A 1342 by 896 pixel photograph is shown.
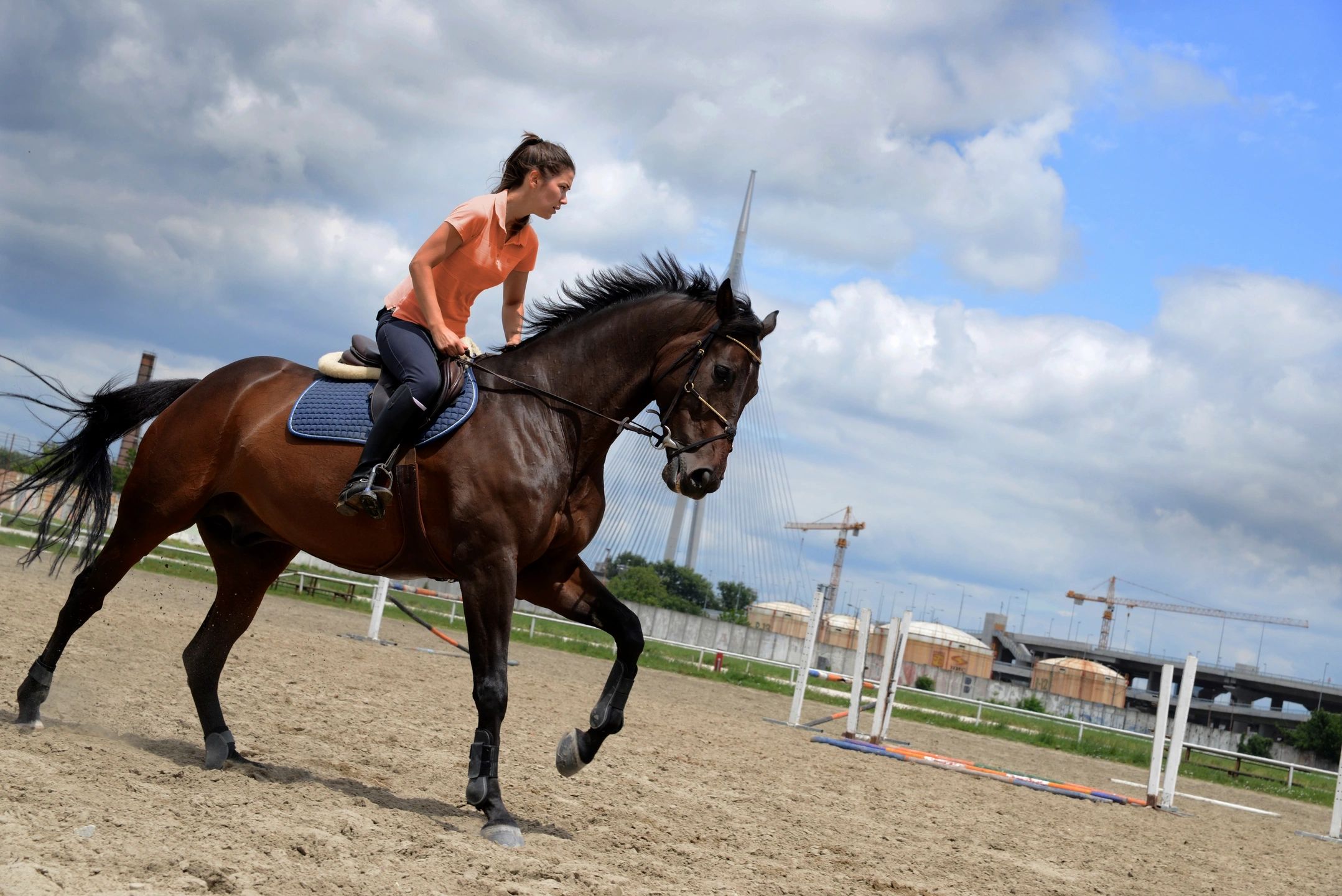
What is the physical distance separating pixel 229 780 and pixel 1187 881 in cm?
580

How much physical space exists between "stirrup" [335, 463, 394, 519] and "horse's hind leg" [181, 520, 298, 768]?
1.15 metres

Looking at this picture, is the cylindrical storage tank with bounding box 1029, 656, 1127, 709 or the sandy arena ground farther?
the cylindrical storage tank with bounding box 1029, 656, 1127, 709

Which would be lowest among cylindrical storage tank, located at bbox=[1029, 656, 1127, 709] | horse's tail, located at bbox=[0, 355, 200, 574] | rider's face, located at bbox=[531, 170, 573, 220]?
cylindrical storage tank, located at bbox=[1029, 656, 1127, 709]

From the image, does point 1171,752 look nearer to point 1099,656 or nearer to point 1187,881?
point 1187,881

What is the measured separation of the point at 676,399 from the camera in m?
4.95

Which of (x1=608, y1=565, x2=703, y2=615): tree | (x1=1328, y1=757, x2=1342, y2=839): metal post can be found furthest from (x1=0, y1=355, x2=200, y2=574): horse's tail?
(x1=608, y1=565, x2=703, y2=615): tree

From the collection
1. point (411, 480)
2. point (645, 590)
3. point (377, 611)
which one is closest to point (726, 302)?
point (411, 480)

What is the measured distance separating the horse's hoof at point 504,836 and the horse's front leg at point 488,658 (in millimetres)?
71

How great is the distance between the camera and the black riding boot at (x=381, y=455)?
15.6 feet

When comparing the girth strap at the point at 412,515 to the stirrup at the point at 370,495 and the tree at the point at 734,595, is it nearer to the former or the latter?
the stirrup at the point at 370,495

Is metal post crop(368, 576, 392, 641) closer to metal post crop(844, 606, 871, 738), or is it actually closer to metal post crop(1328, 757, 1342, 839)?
metal post crop(844, 606, 871, 738)

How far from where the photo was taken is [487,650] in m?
4.65

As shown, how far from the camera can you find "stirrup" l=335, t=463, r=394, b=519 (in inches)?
186

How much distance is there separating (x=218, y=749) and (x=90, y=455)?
7.35 feet
